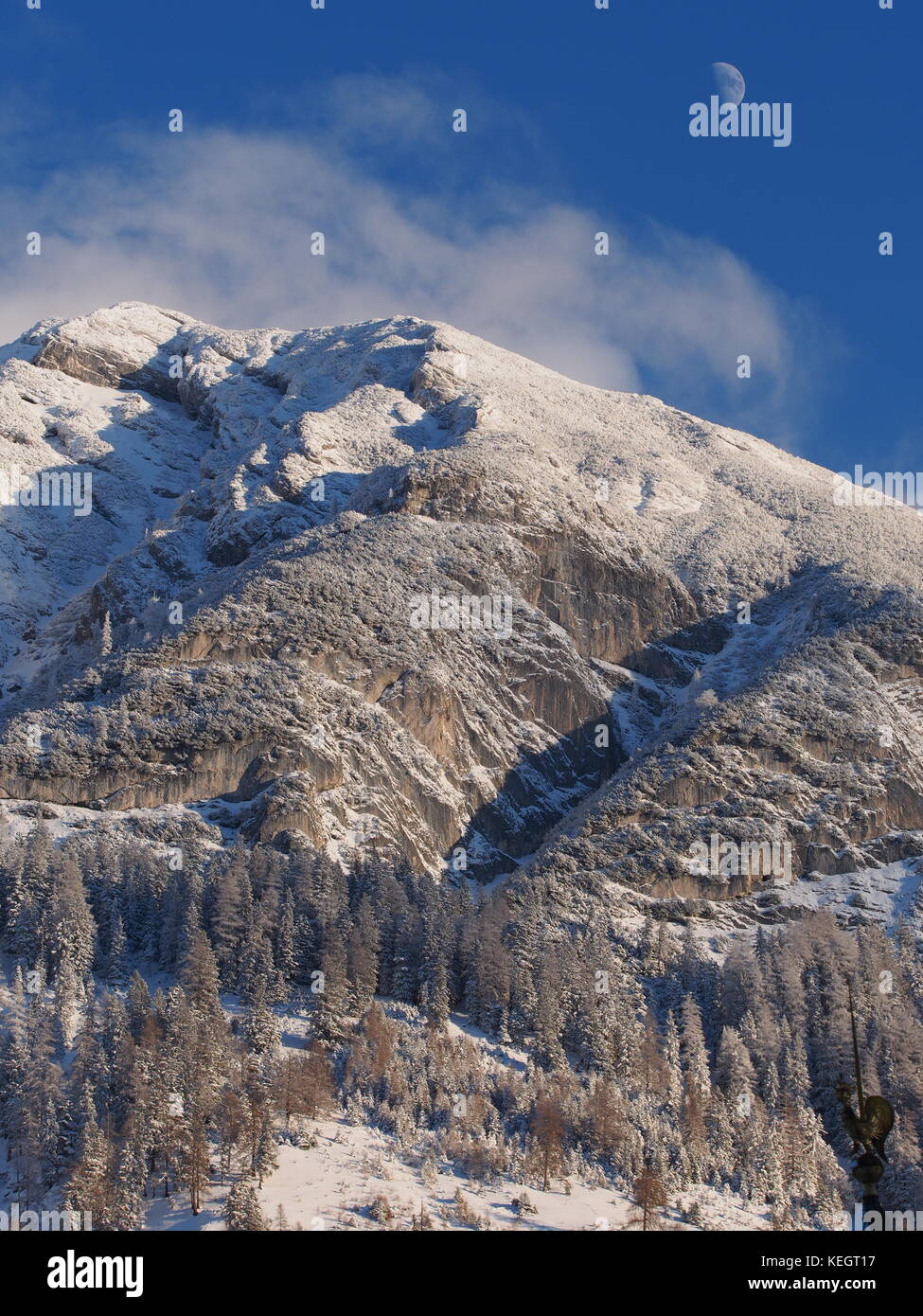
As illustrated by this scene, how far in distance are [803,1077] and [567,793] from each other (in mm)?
77127

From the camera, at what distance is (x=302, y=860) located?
142 meters

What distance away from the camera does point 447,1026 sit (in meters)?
119

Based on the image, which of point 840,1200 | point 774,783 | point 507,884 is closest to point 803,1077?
point 840,1200

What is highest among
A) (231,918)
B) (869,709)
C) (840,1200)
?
(869,709)

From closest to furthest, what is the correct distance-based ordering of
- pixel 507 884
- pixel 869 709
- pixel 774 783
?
pixel 507 884, pixel 774 783, pixel 869 709

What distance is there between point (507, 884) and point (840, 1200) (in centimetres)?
5974

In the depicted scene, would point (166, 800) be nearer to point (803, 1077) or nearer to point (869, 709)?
point (803, 1077)

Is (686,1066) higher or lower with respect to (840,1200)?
higher
